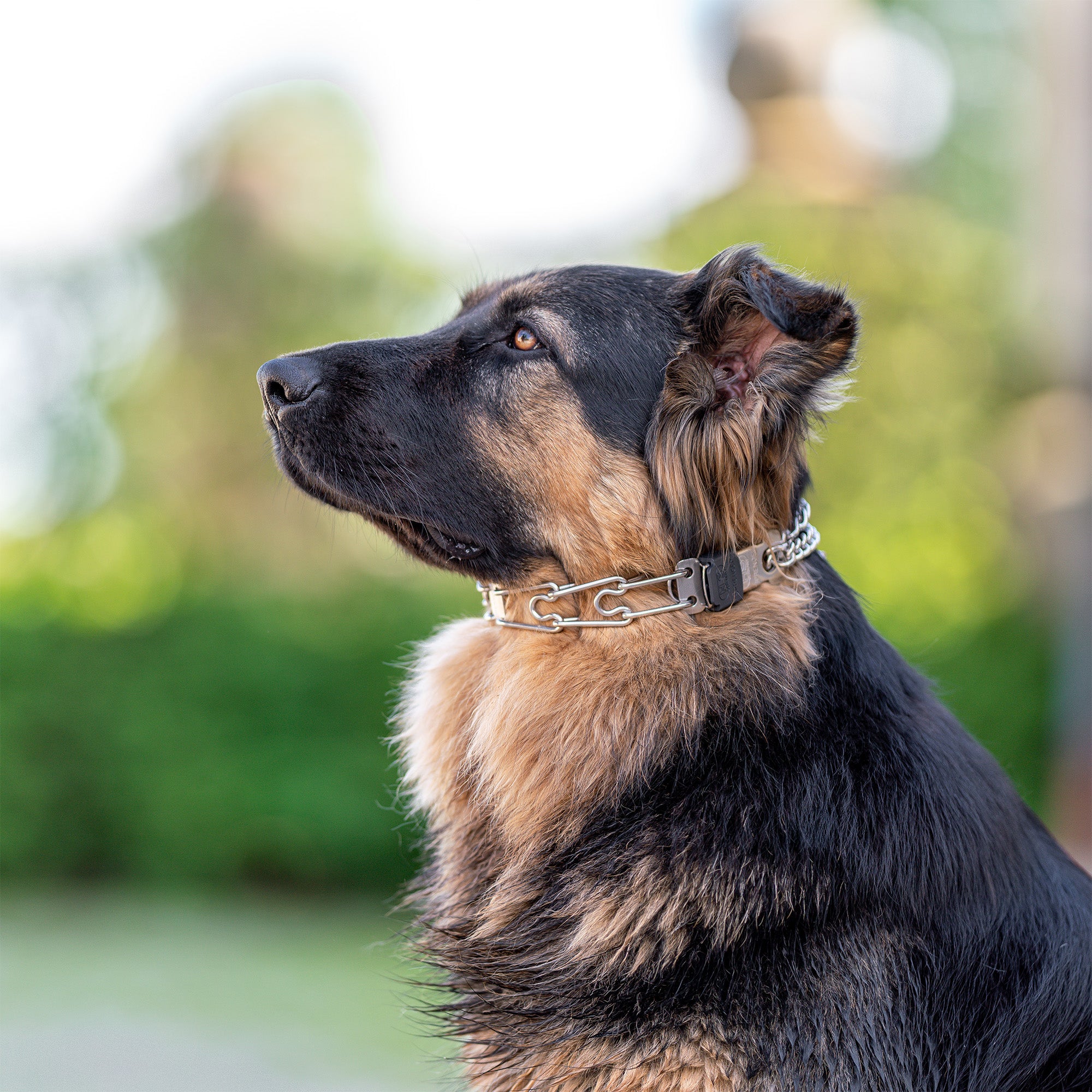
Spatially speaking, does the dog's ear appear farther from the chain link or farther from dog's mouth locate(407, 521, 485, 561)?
dog's mouth locate(407, 521, 485, 561)

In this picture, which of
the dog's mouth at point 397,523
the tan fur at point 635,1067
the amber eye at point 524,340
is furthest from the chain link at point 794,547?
the tan fur at point 635,1067

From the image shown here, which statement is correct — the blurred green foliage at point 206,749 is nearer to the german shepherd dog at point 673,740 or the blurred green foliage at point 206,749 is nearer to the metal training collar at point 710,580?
the german shepherd dog at point 673,740

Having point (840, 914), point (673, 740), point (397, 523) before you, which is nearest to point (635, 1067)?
point (840, 914)

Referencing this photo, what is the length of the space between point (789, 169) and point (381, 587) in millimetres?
9209

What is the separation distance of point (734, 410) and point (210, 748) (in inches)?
296

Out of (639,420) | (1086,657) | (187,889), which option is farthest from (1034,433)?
(639,420)

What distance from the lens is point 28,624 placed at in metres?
9.45

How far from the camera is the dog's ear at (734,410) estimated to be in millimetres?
2779

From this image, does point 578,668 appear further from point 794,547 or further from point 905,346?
point 905,346

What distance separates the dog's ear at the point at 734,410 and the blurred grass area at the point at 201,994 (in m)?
3.11

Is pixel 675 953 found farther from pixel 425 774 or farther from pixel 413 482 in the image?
pixel 413 482

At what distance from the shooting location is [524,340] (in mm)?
3262

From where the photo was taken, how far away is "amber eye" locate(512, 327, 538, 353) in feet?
10.7

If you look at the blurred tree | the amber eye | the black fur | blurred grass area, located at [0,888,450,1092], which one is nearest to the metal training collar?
the black fur
